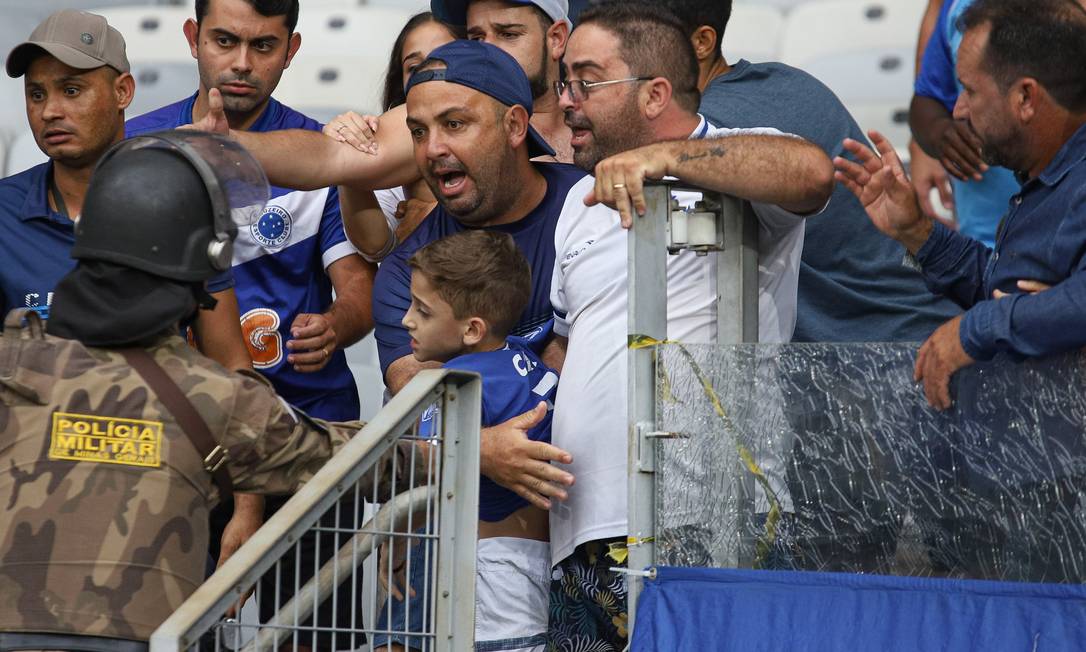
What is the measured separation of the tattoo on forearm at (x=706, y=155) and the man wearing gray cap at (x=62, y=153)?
1.29m

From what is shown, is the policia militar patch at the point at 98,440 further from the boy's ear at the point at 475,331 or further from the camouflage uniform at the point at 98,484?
the boy's ear at the point at 475,331

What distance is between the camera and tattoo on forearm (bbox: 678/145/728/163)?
2.72 m

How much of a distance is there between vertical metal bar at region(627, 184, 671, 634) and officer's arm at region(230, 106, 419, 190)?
1.06 m

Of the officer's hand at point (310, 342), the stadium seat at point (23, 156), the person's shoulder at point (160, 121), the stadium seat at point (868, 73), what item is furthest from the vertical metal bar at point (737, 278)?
the stadium seat at point (868, 73)

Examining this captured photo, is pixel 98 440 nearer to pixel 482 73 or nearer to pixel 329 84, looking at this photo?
pixel 482 73

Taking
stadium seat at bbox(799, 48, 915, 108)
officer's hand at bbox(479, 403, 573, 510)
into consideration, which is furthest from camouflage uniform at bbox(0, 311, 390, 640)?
stadium seat at bbox(799, 48, 915, 108)

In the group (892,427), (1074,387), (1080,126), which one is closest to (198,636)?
(892,427)

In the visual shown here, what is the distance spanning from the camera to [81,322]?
7.97 ft

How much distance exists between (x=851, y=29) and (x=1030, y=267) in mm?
4946

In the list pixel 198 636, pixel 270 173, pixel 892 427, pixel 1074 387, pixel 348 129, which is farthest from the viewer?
pixel 348 129

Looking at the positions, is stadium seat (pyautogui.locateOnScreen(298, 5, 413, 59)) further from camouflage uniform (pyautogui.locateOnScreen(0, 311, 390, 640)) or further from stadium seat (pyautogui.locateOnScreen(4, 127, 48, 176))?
camouflage uniform (pyautogui.locateOnScreen(0, 311, 390, 640))

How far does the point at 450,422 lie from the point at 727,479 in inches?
20.1

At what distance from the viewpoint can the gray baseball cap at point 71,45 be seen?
12.0ft

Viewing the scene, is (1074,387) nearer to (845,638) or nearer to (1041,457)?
(1041,457)
